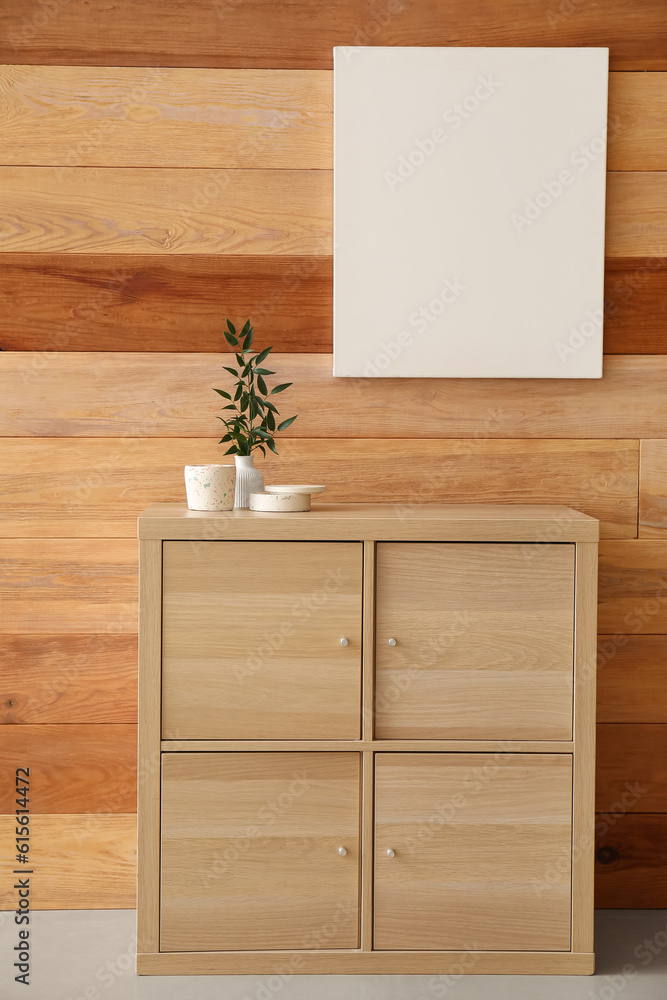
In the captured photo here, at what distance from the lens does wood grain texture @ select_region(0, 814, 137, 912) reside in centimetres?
193

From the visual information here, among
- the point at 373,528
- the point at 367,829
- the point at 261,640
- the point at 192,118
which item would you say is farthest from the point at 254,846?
the point at 192,118

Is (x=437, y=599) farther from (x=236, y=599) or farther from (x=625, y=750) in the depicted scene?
(x=625, y=750)

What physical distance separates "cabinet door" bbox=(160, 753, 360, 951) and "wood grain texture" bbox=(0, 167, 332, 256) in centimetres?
110

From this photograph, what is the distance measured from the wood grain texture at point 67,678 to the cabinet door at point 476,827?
0.64 metres

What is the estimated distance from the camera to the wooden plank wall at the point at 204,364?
1891mm

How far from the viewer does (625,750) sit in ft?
6.38

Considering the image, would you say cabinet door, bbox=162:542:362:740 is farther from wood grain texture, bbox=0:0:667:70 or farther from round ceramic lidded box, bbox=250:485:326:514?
wood grain texture, bbox=0:0:667:70

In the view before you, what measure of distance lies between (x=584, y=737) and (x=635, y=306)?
949 mm

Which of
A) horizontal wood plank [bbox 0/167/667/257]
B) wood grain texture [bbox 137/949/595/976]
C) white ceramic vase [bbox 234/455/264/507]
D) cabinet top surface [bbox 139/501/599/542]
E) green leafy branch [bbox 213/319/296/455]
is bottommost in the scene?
wood grain texture [bbox 137/949/595/976]

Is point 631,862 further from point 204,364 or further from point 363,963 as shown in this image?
point 204,364

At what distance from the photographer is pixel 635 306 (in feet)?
6.32

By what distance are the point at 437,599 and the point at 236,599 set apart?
1.24 ft

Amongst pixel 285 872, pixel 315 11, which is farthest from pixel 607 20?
Result: pixel 285 872

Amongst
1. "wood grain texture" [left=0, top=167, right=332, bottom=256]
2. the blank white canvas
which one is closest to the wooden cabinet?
the blank white canvas
